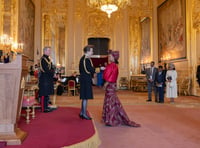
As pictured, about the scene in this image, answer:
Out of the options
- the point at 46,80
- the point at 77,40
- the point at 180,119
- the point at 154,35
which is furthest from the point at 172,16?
the point at 46,80

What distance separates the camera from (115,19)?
554 inches

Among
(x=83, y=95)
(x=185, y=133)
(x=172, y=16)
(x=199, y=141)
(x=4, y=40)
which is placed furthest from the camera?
(x=172, y=16)

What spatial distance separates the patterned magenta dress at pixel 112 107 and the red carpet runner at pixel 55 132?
441 mm

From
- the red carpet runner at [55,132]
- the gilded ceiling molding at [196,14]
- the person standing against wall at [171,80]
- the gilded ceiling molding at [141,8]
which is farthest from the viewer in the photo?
the gilded ceiling molding at [141,8]

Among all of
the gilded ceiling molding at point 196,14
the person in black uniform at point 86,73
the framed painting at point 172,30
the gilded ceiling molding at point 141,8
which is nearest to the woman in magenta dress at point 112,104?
the person in black uniform at point 86,73

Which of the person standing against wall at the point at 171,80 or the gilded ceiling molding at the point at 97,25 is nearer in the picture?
the person standing against wall at the point at 171,80

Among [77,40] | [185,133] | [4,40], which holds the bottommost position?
[185,133]

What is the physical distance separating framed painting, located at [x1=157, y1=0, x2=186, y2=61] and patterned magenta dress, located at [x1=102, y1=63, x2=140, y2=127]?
25.9ft

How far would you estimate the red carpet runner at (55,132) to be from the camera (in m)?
2.64

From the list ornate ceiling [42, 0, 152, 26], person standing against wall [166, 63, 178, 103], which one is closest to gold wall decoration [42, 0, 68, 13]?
ornate ceiling [42, 0, 152, 26]

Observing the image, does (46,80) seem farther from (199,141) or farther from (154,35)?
(154,35)

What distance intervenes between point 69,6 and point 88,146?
1238 cm

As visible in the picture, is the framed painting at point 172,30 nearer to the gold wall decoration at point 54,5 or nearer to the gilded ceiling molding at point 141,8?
the gilded ceiling molding at point 141,8

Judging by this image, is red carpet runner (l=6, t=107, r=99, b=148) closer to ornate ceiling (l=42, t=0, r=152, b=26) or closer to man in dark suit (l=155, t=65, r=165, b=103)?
man in dark suit (l=155, t=65, r=165, b=103)
